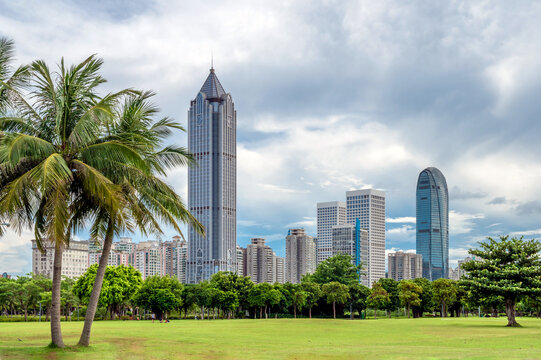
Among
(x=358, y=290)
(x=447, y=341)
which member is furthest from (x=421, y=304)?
(x=447, y=341)

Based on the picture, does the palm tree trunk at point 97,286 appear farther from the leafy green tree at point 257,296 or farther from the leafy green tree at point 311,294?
the leafy green tree at point 311,294

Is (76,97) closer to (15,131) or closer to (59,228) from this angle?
(15,131)

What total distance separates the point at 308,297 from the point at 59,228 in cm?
8417

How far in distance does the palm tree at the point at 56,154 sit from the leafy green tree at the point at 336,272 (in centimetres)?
9951

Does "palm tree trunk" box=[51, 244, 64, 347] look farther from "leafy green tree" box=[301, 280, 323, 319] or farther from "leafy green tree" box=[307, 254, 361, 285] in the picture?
"leafy green tree" box=[307, 254, 361, 285]

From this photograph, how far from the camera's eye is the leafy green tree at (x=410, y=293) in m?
99.4

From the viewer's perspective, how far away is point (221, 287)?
3949 inches

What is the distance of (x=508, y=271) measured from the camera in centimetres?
5122

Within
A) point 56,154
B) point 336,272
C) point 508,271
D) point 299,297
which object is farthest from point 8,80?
point 336,272

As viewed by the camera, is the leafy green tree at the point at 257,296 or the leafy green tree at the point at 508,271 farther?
the leafy green tree at the point at 257,296

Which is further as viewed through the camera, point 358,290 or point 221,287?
point 358,290

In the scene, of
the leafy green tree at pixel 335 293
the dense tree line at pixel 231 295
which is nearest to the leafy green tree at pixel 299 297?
the dense tree line at pixel 231 295

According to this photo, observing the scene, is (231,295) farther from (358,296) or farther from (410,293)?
(410,293)

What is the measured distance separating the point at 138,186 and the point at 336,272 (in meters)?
101
